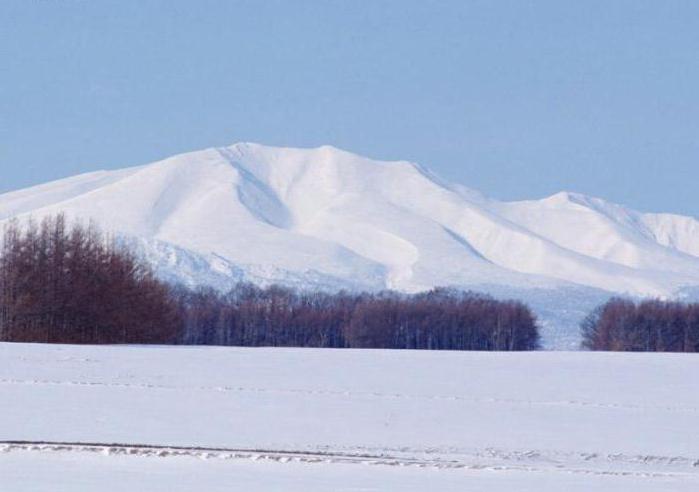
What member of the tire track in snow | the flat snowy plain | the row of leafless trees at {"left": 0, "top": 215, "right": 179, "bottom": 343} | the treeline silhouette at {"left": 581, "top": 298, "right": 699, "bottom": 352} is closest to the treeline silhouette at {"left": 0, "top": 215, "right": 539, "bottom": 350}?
the row of leafless trees at {"left": 0, "top": 215, "right": 179, "bottom": 343}

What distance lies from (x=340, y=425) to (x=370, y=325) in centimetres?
6789

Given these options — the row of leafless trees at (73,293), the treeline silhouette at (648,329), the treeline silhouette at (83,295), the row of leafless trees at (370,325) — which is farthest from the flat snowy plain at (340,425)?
the row of leafless trees at (370,325)

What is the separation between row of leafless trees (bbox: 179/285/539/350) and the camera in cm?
9094

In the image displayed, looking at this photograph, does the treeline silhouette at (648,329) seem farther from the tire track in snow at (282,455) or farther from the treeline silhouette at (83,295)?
the tire track in snow at (282,455)

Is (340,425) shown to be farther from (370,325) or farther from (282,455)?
(370,325)

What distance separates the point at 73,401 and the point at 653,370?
17430mm

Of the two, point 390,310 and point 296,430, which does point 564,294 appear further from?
→ point 296,430

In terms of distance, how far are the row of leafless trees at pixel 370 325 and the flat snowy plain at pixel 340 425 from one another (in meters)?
51.2

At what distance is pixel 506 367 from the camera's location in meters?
38.7

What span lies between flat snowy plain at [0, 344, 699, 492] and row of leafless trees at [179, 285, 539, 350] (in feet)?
168

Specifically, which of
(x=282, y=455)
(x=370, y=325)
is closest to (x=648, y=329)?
(x=370, y=325)

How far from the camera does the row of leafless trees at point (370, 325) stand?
90.9 metres

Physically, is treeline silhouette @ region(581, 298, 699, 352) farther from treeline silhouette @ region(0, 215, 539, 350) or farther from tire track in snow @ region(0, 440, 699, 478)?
tire track in snow @ region(0, 440, 699, 478)

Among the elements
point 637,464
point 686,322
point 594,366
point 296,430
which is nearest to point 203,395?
point 296,430
